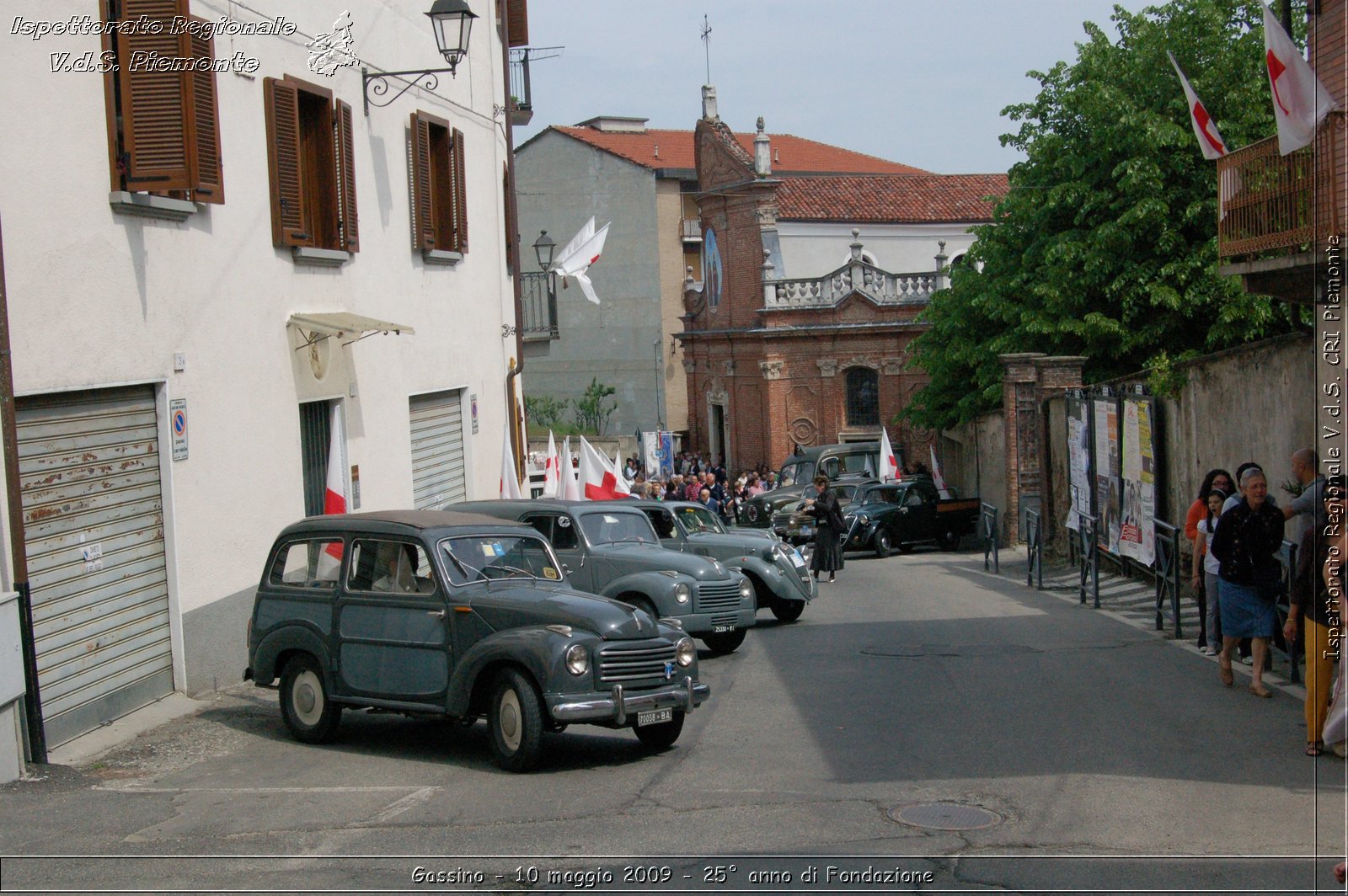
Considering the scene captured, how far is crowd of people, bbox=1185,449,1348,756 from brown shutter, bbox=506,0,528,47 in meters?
16.9

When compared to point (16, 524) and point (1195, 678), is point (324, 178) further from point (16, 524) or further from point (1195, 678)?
point (1195, 678)

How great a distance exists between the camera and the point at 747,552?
17609 millimetres

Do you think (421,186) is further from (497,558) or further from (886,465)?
(886,465)

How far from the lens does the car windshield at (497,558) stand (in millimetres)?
10203

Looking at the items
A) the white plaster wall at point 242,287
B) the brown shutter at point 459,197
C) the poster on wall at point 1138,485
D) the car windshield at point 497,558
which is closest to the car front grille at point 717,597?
the car windshield at point 497,558

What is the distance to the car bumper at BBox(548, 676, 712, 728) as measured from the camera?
9.05 metres

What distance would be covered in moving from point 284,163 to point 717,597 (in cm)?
642

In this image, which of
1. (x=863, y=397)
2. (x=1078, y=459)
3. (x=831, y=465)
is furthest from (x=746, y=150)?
(x=1078, y=459)

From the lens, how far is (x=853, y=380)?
52812 mm

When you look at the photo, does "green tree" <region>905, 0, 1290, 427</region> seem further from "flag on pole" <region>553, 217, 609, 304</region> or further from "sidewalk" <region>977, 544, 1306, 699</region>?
"flag on pole" <region>553, 217, 609, 304</region>

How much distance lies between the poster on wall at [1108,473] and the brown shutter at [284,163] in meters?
11.8

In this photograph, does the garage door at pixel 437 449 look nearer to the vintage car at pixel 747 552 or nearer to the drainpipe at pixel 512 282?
the drainpipe at pixel 512 282

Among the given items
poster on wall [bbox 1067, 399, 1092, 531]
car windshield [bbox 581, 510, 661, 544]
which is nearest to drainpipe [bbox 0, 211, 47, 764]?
car windshield [bbox 581, 510, 661, 544]

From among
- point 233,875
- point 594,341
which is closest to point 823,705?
Answer: point 233,875
